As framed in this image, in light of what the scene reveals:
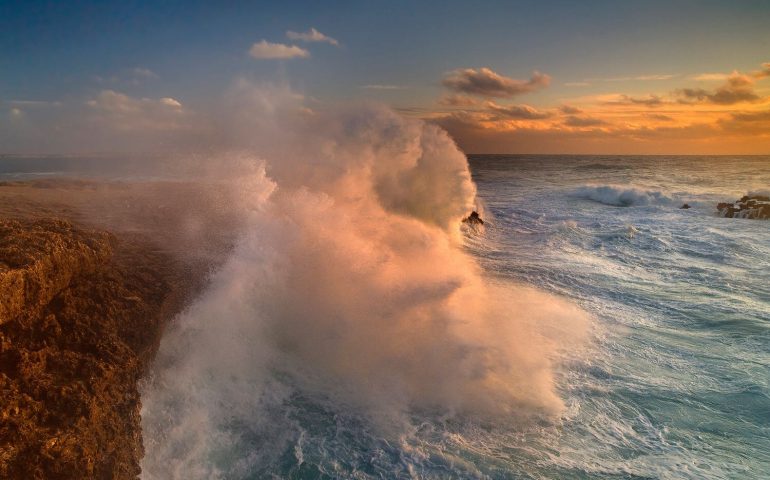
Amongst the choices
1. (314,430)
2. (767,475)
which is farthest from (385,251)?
(767,475)

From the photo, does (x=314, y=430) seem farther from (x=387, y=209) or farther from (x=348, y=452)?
(x=387, y=209)

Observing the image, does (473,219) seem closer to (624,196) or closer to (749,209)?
(749,209)

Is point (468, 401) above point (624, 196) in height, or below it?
below

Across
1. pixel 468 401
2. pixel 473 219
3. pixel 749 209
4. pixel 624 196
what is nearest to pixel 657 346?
pixel 468 401

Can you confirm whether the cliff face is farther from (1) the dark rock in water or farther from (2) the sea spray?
(1) the dark rock in water

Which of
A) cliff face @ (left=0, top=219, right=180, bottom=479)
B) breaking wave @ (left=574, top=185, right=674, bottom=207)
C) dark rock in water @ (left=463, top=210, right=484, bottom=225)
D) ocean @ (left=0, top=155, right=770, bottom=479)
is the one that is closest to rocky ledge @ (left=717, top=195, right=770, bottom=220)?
breaking wave @ (left=574, top=185, right=674, bottom=207)

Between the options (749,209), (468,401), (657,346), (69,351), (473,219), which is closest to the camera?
(69,351)

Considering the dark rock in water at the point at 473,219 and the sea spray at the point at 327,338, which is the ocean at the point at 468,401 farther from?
the dark rock in water at the point at 473,219

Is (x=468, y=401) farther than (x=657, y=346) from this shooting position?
No

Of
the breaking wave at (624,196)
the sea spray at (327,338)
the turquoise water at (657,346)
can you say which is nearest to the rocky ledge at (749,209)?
the turquoise water at (657,346)
